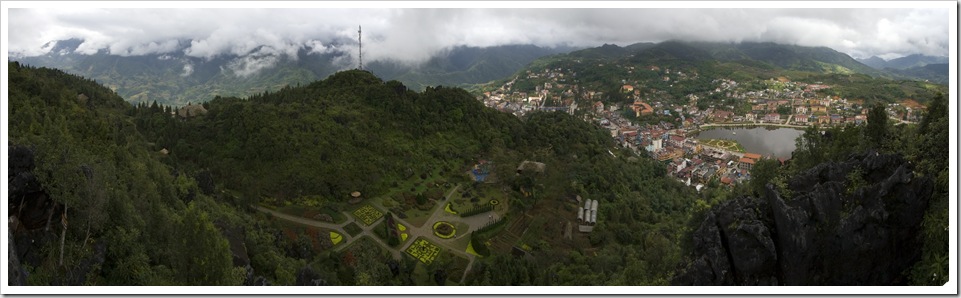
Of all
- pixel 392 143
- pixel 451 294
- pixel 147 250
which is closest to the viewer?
pixel 451 294

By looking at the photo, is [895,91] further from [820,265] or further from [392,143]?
[820,265]

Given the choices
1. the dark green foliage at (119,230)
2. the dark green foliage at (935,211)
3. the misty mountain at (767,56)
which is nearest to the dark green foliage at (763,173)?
the dark green foliage at (935,211)

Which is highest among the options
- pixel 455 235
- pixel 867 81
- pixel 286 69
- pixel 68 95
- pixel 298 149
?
pixel 286 69

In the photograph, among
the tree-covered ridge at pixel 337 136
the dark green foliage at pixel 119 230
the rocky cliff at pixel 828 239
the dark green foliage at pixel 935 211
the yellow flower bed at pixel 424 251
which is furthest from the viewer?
the tree-covered ridge at pixel 337 136

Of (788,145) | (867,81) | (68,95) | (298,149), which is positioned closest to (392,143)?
(298,149)

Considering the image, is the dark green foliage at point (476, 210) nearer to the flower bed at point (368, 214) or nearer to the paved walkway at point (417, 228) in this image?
the paved walkway at point (417, 228)

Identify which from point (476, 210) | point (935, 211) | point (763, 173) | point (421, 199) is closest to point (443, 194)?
point (421, 199)
